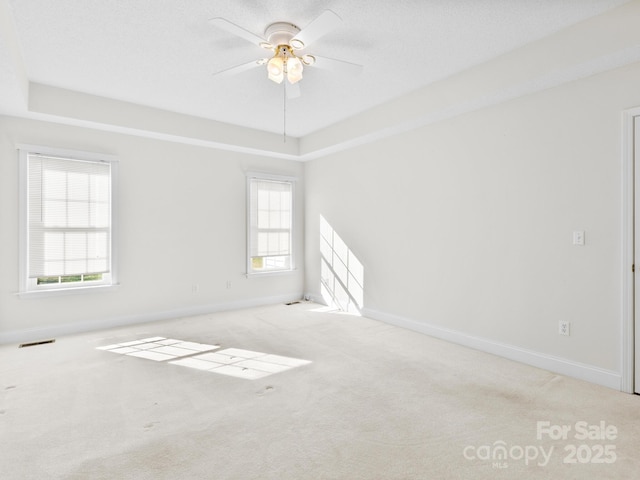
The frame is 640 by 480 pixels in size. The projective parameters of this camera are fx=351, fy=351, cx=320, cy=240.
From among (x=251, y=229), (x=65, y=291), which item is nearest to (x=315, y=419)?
(x=65, y=291)

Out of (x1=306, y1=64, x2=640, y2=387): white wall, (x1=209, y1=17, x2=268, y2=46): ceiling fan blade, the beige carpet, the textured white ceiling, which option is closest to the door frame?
(x1=306, y1=64, x2=640, y2=387): white wall

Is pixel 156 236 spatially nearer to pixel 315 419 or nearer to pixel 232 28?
pixel 232 28

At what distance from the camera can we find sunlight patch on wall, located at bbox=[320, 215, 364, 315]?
5.48m

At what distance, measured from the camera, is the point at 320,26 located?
240 centimetres

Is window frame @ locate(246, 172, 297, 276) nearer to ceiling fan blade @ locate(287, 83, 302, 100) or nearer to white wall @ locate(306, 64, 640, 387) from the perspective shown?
white wall @ locate(306, 64, 640, 387)

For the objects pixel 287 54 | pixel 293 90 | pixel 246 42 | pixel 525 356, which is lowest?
pixel 525 356

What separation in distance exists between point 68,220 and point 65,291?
878 millimetres

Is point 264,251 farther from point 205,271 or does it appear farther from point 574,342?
point 574,342

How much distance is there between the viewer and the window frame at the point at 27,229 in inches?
161

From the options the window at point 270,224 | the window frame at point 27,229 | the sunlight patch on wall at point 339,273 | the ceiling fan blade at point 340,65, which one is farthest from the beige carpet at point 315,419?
the ceiling fan blade at point 340,65

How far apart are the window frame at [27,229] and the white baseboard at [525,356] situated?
3.91 metres

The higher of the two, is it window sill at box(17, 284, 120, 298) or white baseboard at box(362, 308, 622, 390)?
window sill at box(17, 284, 120, 298)

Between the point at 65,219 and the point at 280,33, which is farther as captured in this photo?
the point at 65,219

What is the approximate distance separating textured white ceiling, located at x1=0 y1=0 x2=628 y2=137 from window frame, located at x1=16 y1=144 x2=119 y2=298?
2.61 ft
